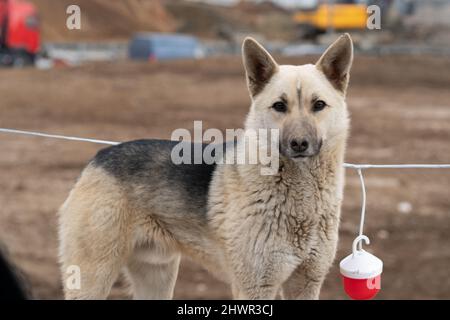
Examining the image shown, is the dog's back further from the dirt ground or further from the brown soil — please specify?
the brown soil

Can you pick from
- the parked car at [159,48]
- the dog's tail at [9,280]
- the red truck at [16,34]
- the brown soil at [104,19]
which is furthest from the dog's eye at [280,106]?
the brown soil at [104,19]

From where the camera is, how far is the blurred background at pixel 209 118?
7691 millimetres

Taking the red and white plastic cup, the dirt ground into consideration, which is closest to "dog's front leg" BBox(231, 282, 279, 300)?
the red and white plastic cup

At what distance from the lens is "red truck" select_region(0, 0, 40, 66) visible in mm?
31234

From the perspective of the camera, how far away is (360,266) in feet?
10.7

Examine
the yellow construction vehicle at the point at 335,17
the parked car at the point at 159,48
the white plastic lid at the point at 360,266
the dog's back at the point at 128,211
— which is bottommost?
the white plastic lid at the point at 360,266

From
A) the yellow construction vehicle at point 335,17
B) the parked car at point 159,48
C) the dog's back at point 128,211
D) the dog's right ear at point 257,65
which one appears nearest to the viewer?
the dog's right ear at point 257,65

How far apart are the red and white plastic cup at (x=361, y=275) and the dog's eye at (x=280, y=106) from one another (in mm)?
760

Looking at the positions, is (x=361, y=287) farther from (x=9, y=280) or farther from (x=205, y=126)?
(x=205, y=126)

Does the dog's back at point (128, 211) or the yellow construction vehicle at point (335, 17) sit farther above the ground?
the yellow construction vehicle at point (335, 17)

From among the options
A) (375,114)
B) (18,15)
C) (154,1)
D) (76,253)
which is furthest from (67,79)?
(154,1)

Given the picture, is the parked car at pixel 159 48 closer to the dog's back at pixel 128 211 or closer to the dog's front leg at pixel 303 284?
the dog's back at pixel 128 211

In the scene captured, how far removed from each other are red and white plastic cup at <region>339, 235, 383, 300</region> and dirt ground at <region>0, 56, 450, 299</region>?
295cm

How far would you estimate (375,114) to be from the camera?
17.7 meters
